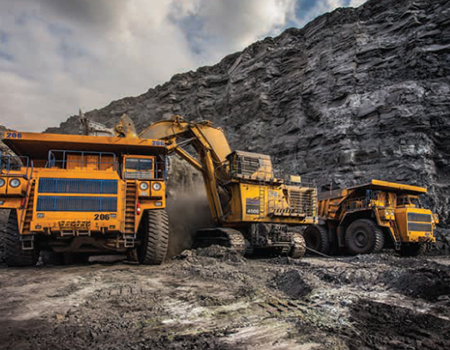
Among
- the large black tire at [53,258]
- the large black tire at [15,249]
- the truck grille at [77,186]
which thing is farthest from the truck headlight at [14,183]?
the large black tire at [53,258]

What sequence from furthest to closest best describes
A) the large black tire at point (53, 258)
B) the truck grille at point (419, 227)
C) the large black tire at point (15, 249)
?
the truck grille at point (419, 227) → the large black tire at point (53, 258) → the large black tire at point (15, 249)

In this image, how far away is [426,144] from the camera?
66.6 ft

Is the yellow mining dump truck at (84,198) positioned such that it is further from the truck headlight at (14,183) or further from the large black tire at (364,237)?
the large black tire at (364,237)

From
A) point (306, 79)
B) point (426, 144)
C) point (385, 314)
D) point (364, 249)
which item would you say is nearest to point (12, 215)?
point (385, 314)

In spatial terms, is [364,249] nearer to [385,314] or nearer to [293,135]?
[385,314]

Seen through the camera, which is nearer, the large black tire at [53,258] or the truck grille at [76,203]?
the truck grille at [76,203]

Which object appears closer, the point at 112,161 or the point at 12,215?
the point at 12,215

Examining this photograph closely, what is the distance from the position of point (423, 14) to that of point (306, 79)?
8.80 metres

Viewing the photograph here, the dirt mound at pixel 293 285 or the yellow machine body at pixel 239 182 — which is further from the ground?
the yellow machine body at pixel 239 182

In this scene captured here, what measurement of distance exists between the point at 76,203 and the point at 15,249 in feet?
5.80

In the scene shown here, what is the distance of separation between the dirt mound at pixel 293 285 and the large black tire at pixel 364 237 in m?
8.61

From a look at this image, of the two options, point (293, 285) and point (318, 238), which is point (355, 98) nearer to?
point (318, 238)

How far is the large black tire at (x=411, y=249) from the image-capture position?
1430cm

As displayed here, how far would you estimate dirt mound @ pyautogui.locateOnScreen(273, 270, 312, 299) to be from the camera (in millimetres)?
5051
